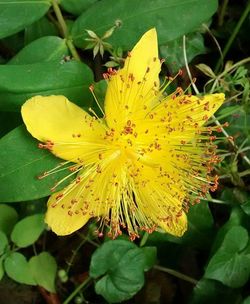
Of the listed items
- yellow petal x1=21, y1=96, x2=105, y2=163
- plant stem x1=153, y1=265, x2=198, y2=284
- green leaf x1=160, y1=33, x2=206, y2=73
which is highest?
yellow petal x1=21, y1=96, x2=105, y2=163

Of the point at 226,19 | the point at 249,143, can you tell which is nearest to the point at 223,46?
the point at 226,19

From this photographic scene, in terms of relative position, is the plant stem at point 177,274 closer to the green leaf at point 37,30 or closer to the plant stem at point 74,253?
the plant stem at point 74,253

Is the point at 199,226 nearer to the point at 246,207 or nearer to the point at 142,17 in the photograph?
the point at 246,207

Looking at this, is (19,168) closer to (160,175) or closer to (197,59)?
(160,175)

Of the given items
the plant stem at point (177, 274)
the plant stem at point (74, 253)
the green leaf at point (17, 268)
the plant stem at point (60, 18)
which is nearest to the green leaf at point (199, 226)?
the plant stem at point (177, 274)

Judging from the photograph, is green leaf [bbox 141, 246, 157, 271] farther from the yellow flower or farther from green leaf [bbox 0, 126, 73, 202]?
green leaf [bbox 0, 126, 73, 202]

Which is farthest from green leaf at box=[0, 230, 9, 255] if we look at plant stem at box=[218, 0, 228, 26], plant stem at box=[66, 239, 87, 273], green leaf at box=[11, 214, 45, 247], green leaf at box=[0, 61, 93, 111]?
plant stem at box=[218, 0, 228, 26]
